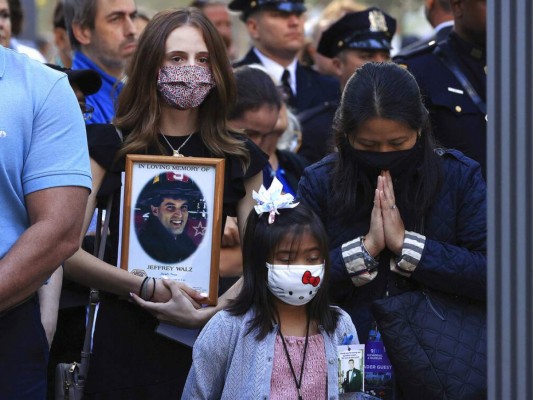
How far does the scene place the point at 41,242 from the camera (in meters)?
3.66

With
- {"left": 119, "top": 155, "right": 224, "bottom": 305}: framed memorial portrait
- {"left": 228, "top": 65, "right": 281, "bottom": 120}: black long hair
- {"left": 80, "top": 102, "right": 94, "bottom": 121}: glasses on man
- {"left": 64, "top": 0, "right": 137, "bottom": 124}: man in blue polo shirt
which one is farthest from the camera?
{"left": 64, "top": 0, "right": 137, "bottom": 124}: man in blue polo shirt

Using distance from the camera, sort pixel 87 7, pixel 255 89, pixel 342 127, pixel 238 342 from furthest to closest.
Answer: pixel 87 7, pixel 255 89, pixel 342 127, pixel 238 342

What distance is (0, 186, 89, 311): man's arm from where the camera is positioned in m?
3.60

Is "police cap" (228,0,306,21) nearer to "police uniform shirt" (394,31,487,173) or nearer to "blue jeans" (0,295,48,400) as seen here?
"police uniform shirt" (394,31,487,173)

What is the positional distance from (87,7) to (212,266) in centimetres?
260

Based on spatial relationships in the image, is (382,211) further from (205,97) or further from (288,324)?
(205,97)

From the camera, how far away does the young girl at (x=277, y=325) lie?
4.09 meters

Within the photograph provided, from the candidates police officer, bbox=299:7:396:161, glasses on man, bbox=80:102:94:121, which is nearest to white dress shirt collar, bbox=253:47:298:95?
police officer, bbox=299:7:396:161

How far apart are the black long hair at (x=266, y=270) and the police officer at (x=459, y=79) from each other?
5.98 ft

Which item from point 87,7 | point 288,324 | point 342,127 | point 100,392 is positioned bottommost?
point 100,392

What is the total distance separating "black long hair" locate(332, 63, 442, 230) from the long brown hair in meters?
0.49

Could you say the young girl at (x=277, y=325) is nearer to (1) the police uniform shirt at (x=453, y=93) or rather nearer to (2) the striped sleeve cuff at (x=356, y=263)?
(2) the striped sleeve cuff at (x=356, y=263)
